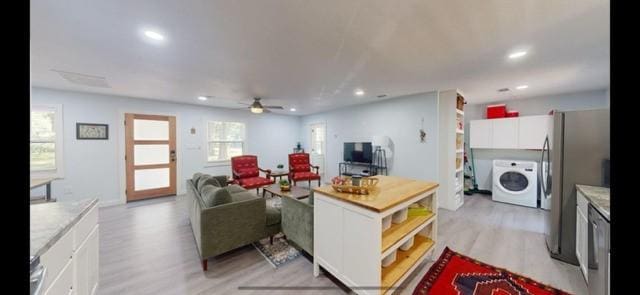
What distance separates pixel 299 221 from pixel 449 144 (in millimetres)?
3163

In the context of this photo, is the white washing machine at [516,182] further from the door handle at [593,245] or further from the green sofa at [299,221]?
the green sofa at [299,221]

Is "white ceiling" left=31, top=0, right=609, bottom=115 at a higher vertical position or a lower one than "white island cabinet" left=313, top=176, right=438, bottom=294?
higher

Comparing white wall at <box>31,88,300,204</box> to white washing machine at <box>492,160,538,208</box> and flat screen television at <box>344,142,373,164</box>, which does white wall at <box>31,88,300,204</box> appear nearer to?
flat screen television at <box>344,142,373,164</box>

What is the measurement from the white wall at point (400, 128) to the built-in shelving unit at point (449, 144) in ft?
0.36

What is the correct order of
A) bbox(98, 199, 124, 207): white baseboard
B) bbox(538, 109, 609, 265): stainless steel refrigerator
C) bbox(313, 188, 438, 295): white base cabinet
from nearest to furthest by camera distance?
bbox(313, 188, 438, 295): white base cabinet
bbox(538, 109, 609, 265): stainless steel refrigerator
bbox(98, 199, 124, 207): white baseboard

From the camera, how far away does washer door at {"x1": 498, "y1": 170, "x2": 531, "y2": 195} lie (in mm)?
4180

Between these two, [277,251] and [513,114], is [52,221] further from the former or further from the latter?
[513,114]

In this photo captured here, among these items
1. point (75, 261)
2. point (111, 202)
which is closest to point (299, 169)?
point (111, 202)

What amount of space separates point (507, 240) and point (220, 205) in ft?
11.7

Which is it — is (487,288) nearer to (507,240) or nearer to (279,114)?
(507,240)

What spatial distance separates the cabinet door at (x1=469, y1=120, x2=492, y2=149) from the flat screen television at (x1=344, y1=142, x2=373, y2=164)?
2.34m

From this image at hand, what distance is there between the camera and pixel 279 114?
7109 millimetres

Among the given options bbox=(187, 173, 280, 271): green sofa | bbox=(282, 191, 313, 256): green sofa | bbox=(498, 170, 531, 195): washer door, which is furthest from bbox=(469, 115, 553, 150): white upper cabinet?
bbox=(187, 173, 280, 271): green sofa

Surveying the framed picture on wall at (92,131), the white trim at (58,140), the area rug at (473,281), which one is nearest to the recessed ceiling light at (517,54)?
the area rug at (473,281)
